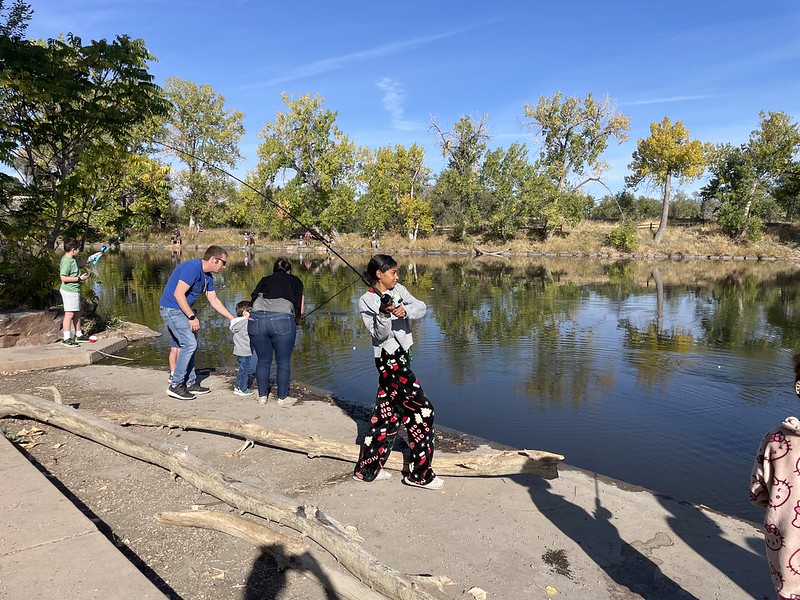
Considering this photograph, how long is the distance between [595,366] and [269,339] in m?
6.55

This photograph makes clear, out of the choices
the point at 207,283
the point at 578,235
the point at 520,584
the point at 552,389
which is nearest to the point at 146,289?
the point at 207,283

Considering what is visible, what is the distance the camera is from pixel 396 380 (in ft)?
14.8

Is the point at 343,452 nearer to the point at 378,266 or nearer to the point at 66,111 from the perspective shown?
the point at 378,266

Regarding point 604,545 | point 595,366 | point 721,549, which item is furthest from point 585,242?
point 604,545

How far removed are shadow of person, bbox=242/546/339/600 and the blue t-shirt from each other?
4064 mm

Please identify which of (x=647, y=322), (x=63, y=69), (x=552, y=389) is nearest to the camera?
(x=552, y=389)

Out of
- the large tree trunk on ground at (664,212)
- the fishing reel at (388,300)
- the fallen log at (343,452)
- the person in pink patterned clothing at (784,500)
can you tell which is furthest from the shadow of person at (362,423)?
the large tree trunk on ground at (664,212)

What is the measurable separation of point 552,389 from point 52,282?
32.8 ft

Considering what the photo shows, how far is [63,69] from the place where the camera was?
10.3 m

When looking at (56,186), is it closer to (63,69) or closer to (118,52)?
(63,69)

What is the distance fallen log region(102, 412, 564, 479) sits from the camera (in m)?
4.52

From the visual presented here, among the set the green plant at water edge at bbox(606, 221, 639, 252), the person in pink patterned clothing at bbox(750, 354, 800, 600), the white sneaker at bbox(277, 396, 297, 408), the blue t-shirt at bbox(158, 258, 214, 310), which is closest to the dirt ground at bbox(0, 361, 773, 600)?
the person in pink patterned clothing at bbox(750, 354, 800, 600)

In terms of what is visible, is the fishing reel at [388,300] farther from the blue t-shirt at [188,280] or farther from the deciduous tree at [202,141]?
the deciduous tree at [202,141]

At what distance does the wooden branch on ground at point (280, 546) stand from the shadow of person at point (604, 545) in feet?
4.70
